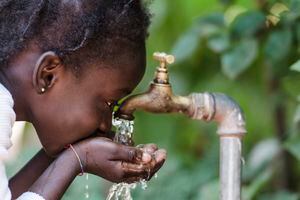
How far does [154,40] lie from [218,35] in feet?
1.85

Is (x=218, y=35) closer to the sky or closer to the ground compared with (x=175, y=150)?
closer to the sky

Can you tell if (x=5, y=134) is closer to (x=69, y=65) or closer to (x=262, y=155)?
(x=69, y=65)

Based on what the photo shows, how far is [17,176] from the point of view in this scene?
1.97 m

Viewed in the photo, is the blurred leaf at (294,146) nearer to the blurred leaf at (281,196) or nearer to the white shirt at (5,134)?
the blurred leaf at (281,196)

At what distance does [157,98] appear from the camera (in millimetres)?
1789

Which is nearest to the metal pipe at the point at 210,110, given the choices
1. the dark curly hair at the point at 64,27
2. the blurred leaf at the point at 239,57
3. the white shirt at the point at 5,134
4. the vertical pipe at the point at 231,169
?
the vertical pipe at the point at 231,169

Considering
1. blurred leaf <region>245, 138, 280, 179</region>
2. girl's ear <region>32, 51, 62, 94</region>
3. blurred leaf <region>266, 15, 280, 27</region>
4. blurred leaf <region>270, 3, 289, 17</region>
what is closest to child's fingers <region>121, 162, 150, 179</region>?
girl's ear <region>32, 51, 62, 94</region>

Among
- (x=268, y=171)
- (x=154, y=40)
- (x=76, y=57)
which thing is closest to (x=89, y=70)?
(x=76, y=57)

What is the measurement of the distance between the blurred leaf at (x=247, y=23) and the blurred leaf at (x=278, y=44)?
55 mm

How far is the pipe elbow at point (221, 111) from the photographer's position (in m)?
1.83

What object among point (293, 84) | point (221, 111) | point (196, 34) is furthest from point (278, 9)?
point (221, 111)

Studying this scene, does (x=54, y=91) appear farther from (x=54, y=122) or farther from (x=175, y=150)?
(x=175, y=150)

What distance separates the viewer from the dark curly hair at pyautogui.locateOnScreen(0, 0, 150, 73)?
1.76 meters

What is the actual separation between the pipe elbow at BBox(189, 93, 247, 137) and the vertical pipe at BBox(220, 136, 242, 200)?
2 cm
